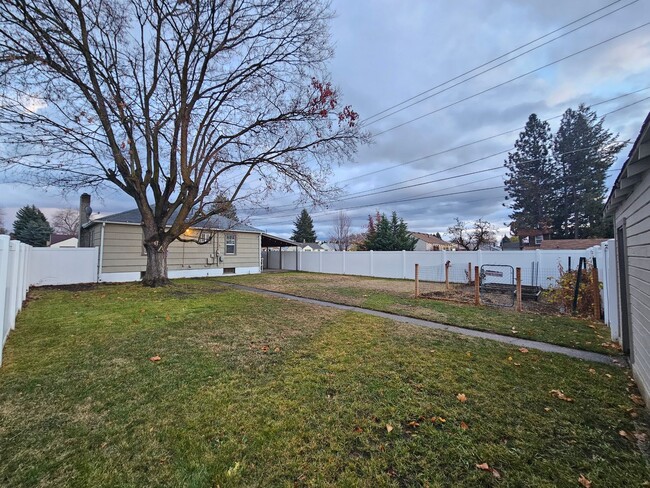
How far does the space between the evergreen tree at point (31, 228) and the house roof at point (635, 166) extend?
46627 mm

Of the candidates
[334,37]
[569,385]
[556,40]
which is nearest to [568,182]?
[556,40]

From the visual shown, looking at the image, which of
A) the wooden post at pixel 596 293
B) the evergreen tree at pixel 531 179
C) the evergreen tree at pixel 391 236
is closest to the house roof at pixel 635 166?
the wooden post at pixel 596 293

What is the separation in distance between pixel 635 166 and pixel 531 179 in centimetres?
2877

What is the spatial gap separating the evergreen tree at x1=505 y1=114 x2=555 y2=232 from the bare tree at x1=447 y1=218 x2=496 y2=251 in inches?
98.3

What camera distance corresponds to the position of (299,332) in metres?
5.34

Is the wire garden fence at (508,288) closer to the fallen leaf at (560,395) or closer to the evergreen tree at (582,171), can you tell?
the fallen leaf at (560,395)

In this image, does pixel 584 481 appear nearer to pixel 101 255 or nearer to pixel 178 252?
pixel 101 255

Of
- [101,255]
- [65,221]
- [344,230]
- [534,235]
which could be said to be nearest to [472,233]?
[534,235]

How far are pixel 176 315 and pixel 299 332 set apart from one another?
301cm

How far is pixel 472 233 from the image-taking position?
93.7 feet

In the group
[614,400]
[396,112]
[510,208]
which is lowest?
[614,400]

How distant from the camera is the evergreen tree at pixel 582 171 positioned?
2286 centimetres

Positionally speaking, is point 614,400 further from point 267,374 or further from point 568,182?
point 568,182

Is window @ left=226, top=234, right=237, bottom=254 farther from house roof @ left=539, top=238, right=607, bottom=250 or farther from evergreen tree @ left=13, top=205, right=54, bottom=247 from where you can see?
evergreen tree @ left=13, top=205, right=54, bottom=247
